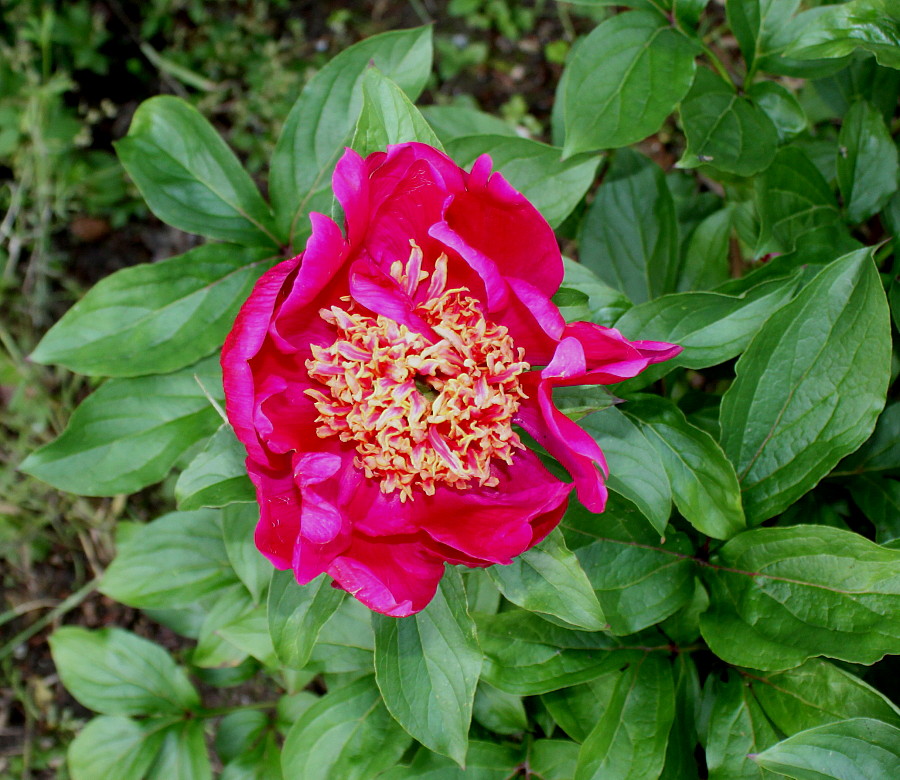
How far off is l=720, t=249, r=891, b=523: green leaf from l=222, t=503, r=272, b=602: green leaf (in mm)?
1207

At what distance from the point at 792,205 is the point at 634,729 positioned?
4.93ft

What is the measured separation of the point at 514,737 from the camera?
7.60ft

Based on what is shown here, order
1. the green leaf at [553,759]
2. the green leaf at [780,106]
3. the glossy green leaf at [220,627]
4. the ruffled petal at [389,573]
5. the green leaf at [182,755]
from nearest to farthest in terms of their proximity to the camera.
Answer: the ruffled petal at [389,573] → the green leaf at [553,759] → the green leaf at [780,106] → the glossy green leaf at [220,627] → the green leaf at [182,755]

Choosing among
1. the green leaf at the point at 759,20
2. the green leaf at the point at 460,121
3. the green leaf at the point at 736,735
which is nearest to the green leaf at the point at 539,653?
the green leaf at the point at 736,735

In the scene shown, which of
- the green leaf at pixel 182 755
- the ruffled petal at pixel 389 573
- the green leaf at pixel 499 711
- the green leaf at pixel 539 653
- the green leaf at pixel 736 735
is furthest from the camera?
the green leaf at pixel 182 755

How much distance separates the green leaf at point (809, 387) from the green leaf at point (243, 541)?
1.21 meters

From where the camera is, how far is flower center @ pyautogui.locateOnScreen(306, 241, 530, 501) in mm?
1658

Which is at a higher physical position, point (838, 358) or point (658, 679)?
point (838, 358)

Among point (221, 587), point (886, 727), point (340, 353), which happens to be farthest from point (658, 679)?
point (221, 587)

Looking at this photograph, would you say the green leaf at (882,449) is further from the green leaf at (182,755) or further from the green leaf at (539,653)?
the green leaf at (182,755)

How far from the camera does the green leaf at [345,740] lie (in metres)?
2.14

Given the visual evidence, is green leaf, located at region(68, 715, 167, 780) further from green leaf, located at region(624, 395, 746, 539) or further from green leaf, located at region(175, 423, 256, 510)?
green leaf, located at region(624, 395, 746, 539)

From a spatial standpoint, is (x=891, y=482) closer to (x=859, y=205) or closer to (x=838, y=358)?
(x=838, y=358)

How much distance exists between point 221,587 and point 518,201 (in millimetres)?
1619
